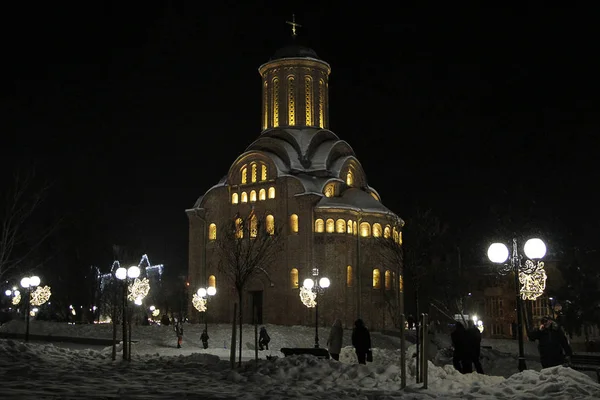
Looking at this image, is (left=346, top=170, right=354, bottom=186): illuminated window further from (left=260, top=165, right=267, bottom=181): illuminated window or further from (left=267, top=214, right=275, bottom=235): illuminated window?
(left=267, top=214, right=275, bottom=235): illuminated window

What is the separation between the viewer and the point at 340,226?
42.7 m

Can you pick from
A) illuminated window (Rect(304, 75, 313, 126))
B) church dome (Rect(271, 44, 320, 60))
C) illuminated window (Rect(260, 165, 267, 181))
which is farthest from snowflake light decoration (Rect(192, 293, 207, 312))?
church dome (Rect(271, 44, 320, 60))

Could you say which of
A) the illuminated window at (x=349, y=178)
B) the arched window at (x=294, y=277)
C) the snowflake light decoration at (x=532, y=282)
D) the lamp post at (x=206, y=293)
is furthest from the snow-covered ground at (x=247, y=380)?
the illuminated window at (x=349, y=178)

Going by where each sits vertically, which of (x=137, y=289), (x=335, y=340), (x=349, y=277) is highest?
(x=349, y=277)

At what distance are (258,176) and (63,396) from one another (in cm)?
3606

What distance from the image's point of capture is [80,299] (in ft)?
153

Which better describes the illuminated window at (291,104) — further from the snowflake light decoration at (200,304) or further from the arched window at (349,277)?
the snowflake light decoration at (200,304)

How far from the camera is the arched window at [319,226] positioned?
42.3 meters

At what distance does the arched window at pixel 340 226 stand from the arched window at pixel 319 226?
0.87 meters

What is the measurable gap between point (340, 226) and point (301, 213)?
2585mm

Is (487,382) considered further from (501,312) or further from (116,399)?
(501,312)

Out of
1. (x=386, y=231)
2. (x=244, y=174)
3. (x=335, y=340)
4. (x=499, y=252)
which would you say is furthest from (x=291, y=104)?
(x=499, y=252)

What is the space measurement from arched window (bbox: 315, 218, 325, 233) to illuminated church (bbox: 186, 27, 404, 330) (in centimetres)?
7

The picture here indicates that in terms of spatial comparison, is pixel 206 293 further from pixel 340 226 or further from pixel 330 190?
pixel 330 190
